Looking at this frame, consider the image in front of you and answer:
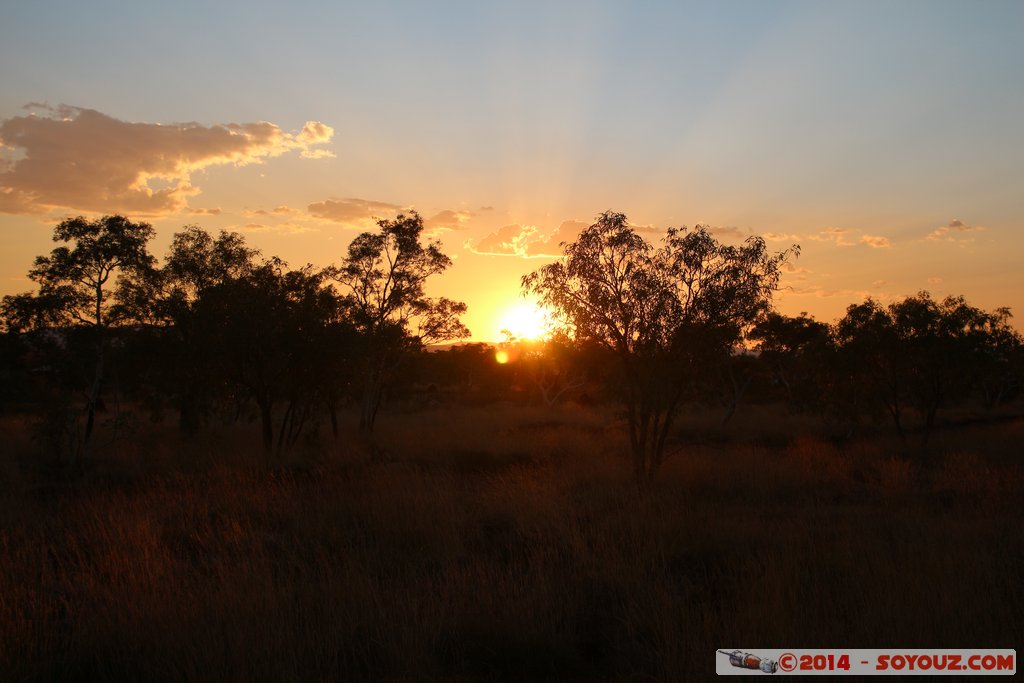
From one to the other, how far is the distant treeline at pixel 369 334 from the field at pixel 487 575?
3.28 m

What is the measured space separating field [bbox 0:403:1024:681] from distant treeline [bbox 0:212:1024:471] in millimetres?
3283

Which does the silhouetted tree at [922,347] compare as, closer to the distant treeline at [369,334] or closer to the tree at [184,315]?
the distant treeline at [369,334]

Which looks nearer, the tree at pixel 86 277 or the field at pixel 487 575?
the field at pixel 487 575

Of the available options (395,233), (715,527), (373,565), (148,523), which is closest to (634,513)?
(715,527)

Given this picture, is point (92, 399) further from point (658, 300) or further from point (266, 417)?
point (658, 300)

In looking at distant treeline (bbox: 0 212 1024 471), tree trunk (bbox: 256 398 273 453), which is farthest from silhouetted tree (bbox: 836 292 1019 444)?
tree trunk (bbox: 256 398 273 453)

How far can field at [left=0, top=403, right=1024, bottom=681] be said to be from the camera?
5734 millimetres

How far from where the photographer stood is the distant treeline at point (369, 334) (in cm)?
1495

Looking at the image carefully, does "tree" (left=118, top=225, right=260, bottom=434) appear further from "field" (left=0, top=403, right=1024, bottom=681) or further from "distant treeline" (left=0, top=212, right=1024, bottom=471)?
"field" (left=0, top=403, right=1024, bottom=681)

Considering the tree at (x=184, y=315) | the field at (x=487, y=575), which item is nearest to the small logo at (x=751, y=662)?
the field at (x=487, y=575)

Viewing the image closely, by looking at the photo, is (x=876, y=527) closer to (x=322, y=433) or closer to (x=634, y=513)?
(x=634, y=513)

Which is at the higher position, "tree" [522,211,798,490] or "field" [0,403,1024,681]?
"tree" [522,211,798,490]

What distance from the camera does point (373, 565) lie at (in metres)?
8.34

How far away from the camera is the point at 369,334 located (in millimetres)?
26547
